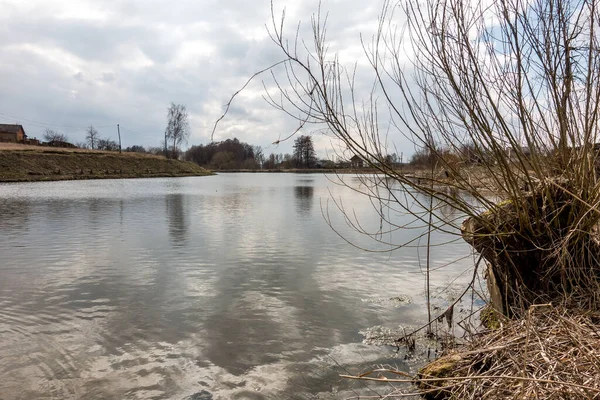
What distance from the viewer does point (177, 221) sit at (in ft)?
49.5

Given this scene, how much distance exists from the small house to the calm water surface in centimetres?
6705

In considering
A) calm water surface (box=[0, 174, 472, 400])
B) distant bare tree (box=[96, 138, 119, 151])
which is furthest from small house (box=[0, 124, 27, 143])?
calm water surface (box=[0, 174, 472, 400])

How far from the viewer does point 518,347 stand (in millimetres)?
3375

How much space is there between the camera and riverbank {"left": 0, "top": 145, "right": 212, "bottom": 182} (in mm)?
38094

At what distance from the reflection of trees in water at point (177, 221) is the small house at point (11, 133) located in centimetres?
5996

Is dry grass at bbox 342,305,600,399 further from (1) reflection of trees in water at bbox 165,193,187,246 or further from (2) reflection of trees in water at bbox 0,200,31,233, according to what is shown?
(2) reflection of trees in water at bbox 0,200,31,233

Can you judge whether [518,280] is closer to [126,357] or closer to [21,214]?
[126,357]

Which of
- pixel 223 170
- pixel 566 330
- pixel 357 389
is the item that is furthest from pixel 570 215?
pixel 223 170

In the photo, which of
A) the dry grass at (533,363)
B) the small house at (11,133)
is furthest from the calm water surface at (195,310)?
the small house at (11,133)

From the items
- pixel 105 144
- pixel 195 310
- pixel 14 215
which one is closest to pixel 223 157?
pixel 105 144

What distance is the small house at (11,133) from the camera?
6662 cm

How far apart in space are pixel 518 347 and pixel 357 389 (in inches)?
66.2

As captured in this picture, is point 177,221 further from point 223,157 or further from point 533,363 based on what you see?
point 223,157

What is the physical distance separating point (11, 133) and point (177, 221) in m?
70.3
